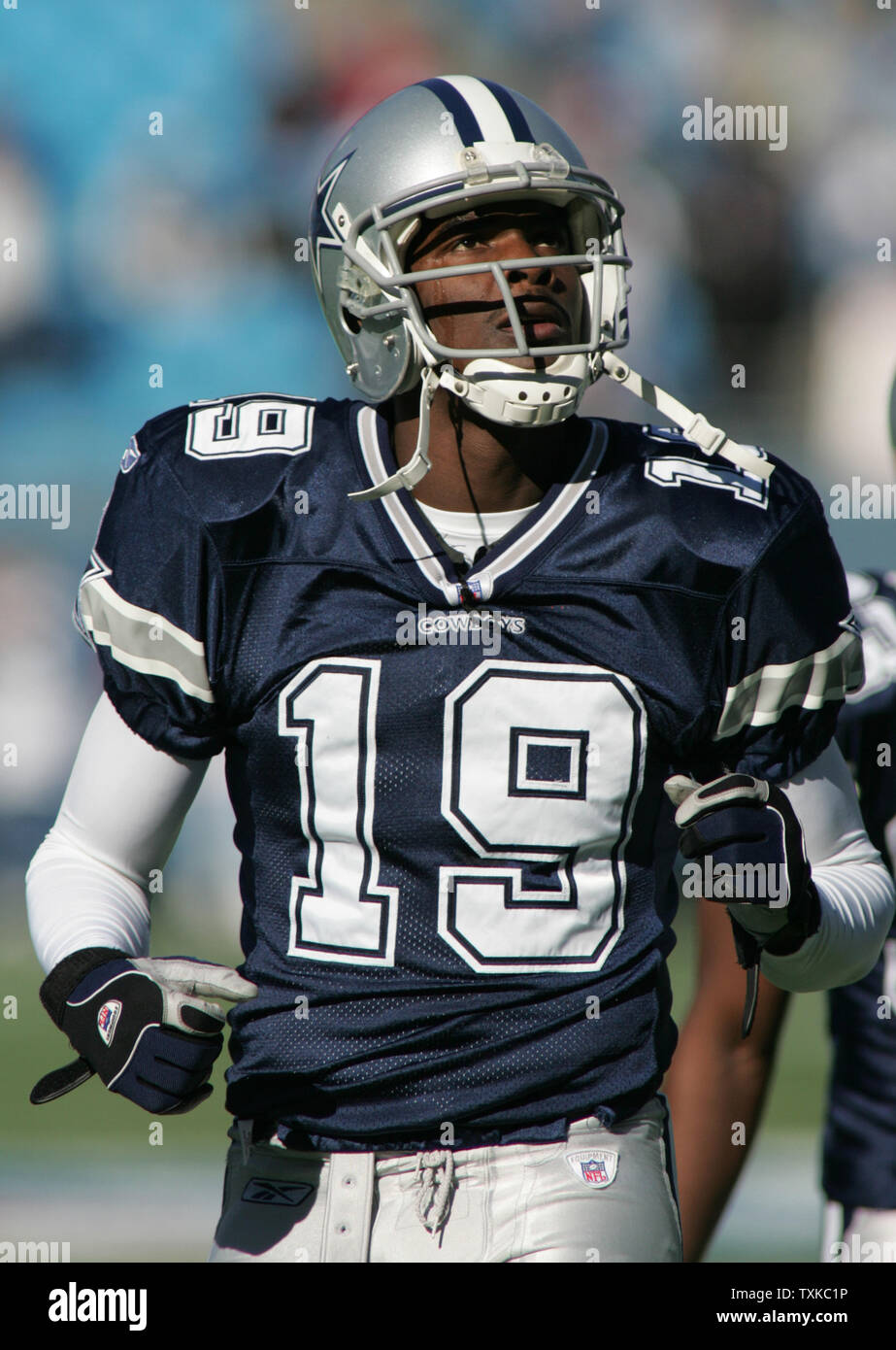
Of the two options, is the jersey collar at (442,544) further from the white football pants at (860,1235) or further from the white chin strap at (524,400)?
the white football pants at (860,1235)

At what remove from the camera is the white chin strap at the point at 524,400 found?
61.1 inches

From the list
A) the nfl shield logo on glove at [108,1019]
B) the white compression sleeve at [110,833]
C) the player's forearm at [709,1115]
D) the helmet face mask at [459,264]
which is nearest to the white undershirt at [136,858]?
the white compression sleeve at [110,833]

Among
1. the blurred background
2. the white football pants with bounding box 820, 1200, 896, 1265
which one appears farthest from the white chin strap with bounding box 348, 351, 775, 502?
the blurred background

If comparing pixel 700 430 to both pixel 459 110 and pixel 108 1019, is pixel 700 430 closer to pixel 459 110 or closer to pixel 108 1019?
pixel 459 110

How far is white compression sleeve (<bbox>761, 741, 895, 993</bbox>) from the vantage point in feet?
5.30

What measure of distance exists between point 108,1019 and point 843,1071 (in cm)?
145

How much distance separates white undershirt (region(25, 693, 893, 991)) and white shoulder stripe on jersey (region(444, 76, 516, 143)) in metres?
0.69

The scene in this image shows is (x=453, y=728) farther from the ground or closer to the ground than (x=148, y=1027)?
farther from the ground

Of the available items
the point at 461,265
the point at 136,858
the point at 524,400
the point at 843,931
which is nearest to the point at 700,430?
the point at 524,400

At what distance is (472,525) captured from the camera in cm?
165

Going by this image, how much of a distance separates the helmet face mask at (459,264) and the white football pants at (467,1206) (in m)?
0.69

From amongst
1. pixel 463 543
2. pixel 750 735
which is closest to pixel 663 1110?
pixel 750 735

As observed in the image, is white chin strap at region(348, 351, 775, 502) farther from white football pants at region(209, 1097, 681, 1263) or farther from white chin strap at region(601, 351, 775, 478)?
white football pants at region(209, 1097, 681, 1263)
